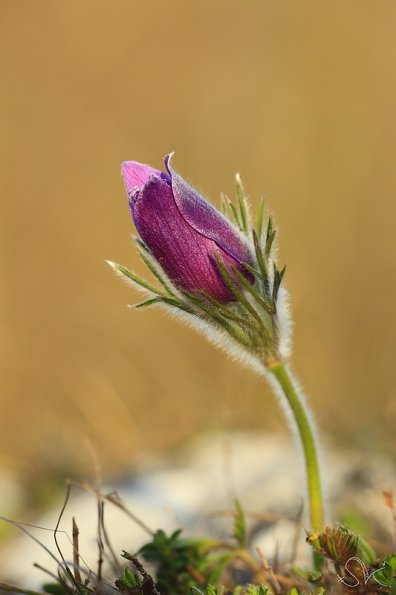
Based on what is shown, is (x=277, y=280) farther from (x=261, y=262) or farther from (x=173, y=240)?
(x=173, y=240)

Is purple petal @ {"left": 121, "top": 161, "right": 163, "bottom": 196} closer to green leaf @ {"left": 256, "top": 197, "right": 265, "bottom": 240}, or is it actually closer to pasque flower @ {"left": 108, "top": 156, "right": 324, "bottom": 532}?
pasque flower @ {"left": 108, "top": 156, "right": 324, "bottom": 532}

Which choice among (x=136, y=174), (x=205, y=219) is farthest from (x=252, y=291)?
(x=136, y=174)

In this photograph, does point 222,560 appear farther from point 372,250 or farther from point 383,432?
point 372,250

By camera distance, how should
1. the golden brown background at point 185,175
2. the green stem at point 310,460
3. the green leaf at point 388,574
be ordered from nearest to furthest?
the green leaf at point 388,574, the green stem at point 310,460, the golden brown background at point 185,175

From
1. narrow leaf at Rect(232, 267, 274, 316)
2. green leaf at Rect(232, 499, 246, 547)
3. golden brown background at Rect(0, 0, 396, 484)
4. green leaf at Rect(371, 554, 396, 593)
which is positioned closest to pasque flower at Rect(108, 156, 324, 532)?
narrow leaf at Rect(232, 267, 274, 316)

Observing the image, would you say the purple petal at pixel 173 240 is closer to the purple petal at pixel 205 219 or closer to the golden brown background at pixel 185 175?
the purple petal at pixel 205 219

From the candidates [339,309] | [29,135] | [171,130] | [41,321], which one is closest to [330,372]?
[339,309]

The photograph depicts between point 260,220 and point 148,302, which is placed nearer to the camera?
point 148,302

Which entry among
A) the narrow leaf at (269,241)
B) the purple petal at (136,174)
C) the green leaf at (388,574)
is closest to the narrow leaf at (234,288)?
the narrow leaf at (269,241)
